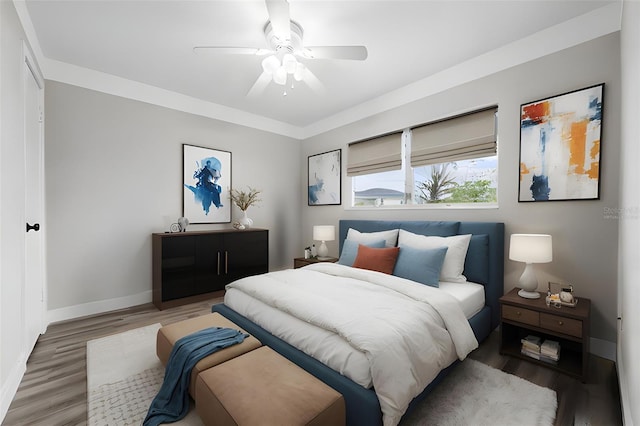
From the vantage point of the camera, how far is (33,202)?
2605 millimetres

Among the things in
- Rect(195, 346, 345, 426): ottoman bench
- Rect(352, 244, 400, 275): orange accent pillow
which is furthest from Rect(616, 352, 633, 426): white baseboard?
Rect(352, 244, 400, 275): orange accent pillow

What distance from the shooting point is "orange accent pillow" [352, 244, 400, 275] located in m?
2.76

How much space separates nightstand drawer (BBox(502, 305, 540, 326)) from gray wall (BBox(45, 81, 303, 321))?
3739 mm

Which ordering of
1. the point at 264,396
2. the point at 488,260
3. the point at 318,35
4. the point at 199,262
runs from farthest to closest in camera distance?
the point at 199,262
the point at 488,260
the point at 318,35
the point at 264,396

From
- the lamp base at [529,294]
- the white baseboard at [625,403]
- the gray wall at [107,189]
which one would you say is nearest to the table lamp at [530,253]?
the lamp base at [529,294]

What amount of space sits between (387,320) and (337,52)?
2026 millimetres

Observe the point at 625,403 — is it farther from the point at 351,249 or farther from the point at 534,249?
the point at 351,249

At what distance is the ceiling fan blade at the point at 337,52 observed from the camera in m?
2.17

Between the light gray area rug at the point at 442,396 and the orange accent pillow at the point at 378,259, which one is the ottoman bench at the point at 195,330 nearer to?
the light gray area rug at the point at 442,396

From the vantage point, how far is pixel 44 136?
9.58 feet

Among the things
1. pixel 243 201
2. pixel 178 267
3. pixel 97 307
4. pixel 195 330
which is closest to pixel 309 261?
pixel 243 201

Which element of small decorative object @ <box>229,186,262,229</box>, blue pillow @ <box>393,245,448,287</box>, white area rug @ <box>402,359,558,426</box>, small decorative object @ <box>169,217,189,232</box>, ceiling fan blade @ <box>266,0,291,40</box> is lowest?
white area rug @ <box>402,359,558,426</box>

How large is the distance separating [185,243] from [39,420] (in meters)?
2.11

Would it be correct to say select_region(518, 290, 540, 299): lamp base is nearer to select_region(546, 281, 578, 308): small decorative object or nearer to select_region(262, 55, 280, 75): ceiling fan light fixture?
select_region(546, 281, 578, 308): small decorative object
